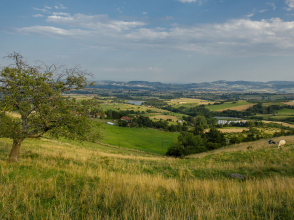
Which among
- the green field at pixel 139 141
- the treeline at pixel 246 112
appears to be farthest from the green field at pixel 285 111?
the green field at pixel 139 141

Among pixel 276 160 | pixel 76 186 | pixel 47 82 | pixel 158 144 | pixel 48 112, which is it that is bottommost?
pixel 158 144

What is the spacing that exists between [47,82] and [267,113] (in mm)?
156199

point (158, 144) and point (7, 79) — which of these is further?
point (158, 144)

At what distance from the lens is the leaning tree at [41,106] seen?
8.71 m

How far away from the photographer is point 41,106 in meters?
9.23

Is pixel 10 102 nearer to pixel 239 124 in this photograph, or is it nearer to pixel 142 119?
pixel 142 119

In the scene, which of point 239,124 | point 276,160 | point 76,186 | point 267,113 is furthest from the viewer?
point 267,113

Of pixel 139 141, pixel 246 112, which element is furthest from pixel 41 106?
pixel 246 112

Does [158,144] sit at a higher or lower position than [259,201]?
lower

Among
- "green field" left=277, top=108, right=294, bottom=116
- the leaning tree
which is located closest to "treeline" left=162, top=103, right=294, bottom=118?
"green field" left=277, top=108, right=294, bottom=116

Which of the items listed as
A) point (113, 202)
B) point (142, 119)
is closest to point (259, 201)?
point (113, 202)

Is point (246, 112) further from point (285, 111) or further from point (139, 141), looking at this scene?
point (139, 141)

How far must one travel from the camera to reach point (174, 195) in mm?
5922

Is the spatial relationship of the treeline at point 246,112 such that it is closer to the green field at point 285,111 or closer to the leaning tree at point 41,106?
the green field at point 285,111
